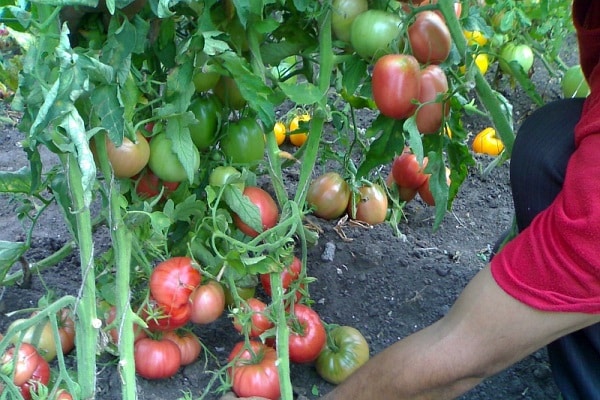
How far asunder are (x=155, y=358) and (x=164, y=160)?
0.39 m

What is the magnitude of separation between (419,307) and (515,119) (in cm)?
141

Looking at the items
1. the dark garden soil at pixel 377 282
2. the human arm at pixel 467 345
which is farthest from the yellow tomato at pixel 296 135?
the human arm at pixel 467 345

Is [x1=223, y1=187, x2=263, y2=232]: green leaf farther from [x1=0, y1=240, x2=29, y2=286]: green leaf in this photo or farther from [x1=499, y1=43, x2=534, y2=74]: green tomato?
[x1=499, y1=43, x2=534, y2=74]: green tomato

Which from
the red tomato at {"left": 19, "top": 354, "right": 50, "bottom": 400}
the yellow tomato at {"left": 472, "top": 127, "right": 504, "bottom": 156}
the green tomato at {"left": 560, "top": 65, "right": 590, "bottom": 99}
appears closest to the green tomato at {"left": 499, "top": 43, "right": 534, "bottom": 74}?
the yellow tomato at {"left": 472, "top": 127, "right": 504, "bottom": 156}

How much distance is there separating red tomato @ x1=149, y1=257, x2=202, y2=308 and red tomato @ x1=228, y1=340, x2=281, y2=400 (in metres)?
0.15

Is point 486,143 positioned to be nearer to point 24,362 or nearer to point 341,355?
point 341,355

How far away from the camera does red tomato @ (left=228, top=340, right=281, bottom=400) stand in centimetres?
127

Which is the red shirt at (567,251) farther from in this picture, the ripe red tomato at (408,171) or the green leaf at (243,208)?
the ripe red tomato at (408,171)

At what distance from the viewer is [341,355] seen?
4.65ft

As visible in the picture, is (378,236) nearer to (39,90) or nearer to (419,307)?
(419,307)

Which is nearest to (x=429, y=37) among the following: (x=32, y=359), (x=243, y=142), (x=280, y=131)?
(x=243, y=142)

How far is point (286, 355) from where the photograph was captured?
1175mm

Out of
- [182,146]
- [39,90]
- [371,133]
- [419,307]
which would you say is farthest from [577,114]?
[39,90]

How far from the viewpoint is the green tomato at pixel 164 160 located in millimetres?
1142
